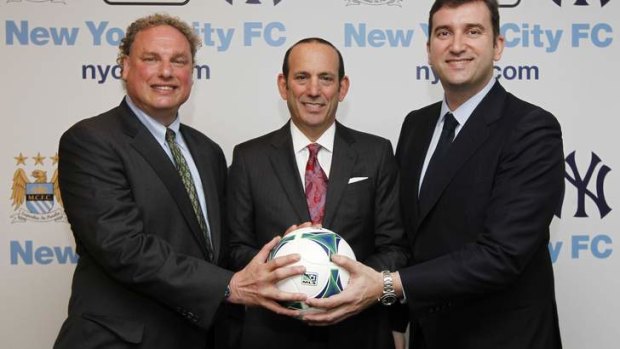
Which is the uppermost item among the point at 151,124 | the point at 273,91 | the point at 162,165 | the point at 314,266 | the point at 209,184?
the point at 273,91

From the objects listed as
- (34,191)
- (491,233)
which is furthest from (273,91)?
(491,233)

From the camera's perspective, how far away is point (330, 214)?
2326mm

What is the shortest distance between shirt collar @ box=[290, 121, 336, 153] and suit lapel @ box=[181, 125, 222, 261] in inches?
13.3

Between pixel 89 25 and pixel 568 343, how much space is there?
3059 mm

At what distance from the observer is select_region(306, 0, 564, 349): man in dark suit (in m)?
2.04

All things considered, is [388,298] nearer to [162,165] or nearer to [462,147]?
[462,147]

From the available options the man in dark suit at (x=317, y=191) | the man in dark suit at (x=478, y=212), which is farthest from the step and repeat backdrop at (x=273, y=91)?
the man in dark suit at (x=478, y=212)

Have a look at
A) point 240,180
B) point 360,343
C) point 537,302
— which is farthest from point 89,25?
point 537,302

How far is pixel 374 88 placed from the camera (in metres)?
3.29

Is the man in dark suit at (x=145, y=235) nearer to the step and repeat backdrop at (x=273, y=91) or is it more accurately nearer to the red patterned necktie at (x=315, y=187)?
the red patterned necktie at (x=315, y=187)

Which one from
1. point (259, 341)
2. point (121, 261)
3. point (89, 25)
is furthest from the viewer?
point (89, 25)

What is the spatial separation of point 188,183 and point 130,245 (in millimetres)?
358

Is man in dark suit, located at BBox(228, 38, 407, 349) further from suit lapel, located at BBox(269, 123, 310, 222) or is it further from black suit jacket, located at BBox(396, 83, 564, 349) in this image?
black suit jacket, located at BBox(396, 83, 564, 349)

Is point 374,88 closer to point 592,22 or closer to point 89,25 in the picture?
point 592,22
